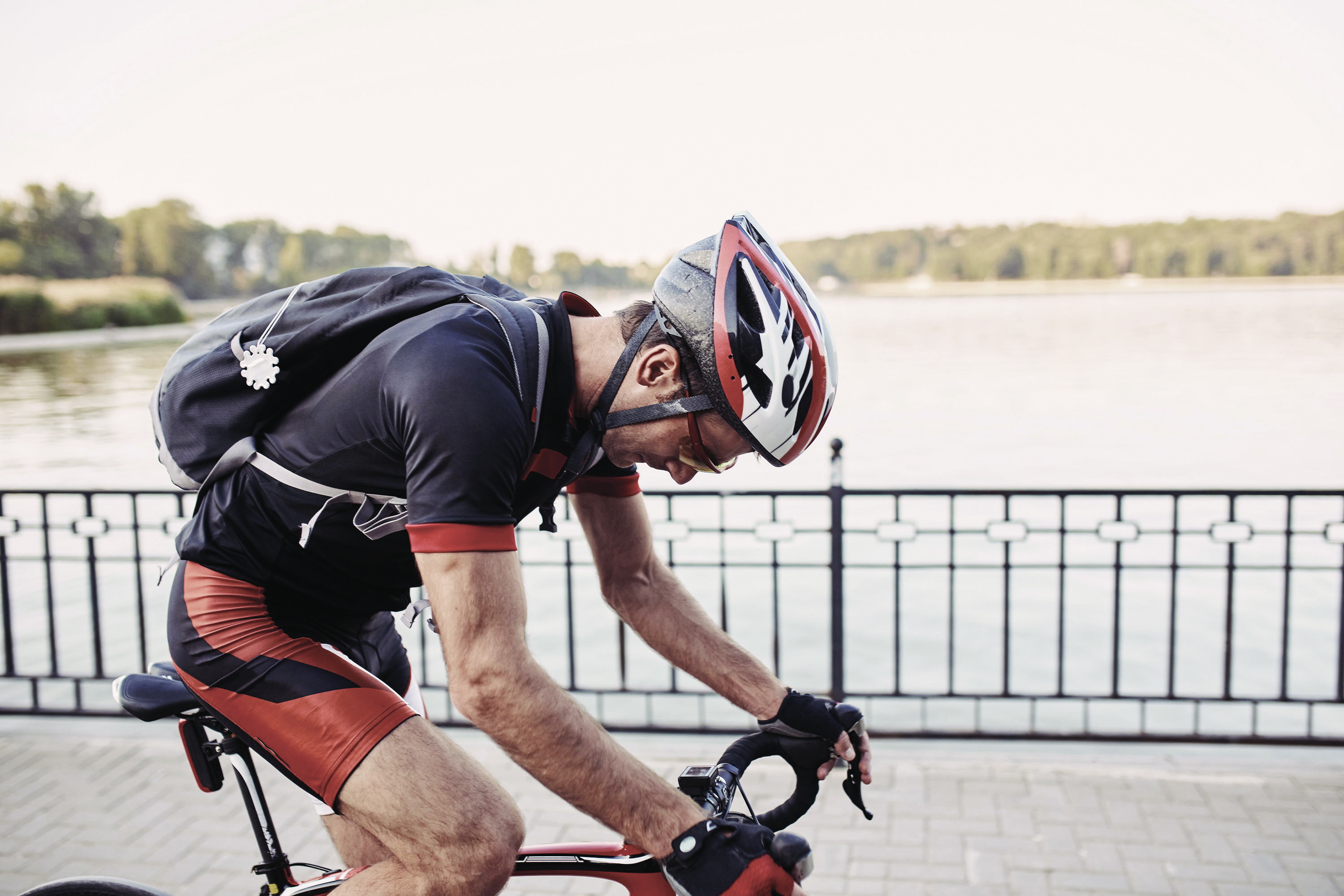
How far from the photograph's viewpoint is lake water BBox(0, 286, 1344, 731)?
798 centimetres

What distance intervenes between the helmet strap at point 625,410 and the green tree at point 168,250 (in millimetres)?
119084

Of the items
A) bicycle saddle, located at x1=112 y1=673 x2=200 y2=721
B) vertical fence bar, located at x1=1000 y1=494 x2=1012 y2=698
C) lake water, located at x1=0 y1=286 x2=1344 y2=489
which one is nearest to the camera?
bicycle saddle, located at x1=112 y1=673 x2=200 y2=721

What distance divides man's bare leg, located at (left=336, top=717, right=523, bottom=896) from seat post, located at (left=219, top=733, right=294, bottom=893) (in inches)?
21.6

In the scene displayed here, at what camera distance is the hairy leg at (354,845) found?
238 centimetres

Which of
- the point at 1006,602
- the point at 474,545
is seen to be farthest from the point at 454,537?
the point at 1006,602

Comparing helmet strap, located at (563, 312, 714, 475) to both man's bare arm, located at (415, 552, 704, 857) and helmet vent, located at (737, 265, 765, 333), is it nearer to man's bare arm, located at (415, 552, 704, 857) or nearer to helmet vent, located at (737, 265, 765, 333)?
helmet vent, located at (737, 265, 765, 333)

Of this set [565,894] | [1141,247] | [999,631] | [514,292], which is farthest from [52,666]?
[1141,247]

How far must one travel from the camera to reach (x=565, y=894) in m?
3.89

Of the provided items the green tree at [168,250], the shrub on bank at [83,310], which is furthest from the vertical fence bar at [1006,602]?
the green tree at [168,250]

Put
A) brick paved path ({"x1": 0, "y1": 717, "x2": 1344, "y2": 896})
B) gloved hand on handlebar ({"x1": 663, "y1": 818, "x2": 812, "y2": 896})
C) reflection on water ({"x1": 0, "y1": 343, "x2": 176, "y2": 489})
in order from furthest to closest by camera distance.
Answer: reflection on water ({"x1": 0, "y1": 343, "x2": 176, "y2": 489}) → brick paved path ({"x1": 0, "y1": 717, "x2": 1344, "y2": 896}) → gloved hand on handlebar ({"x1": 663, "y1": 818, "x2": 812, "y2": 896})

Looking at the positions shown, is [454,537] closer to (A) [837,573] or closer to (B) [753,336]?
(B) [753,336]

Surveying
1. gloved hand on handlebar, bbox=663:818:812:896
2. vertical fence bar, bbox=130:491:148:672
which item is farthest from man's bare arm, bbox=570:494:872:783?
vertical fence bar, bbox=130:491:148:672

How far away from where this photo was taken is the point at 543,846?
232cm

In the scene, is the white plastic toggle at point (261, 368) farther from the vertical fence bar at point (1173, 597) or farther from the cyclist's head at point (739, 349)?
the vertical fence bar at point (1173, 597)
